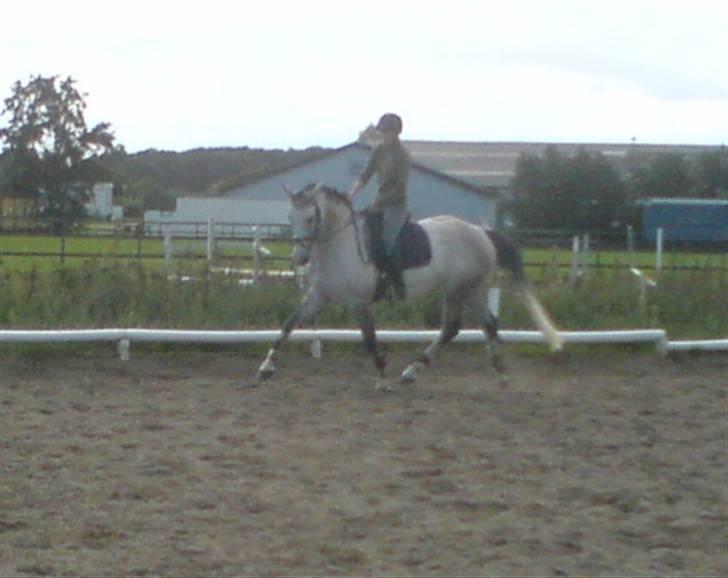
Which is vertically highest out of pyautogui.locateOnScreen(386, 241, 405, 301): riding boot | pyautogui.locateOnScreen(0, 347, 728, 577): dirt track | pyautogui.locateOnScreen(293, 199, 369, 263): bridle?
pyautogui.locateOnScreen(293, 199, 369, 263): bridle

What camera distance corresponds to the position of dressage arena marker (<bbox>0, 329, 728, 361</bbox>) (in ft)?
46.8

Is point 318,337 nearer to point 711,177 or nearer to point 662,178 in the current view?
point 662,178

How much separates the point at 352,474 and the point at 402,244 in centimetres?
464

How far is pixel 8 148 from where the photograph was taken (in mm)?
40031

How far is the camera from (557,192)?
142 ft

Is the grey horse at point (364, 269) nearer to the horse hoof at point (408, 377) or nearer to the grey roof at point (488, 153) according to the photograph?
the horse hoof at point (408, 377)

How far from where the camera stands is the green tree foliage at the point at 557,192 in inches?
1695

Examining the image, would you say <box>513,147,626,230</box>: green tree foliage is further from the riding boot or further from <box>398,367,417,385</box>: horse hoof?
<box>398,367,417,385</box>: horse hoof

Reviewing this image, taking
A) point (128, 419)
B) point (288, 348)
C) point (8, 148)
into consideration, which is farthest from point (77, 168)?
point (128, 419)

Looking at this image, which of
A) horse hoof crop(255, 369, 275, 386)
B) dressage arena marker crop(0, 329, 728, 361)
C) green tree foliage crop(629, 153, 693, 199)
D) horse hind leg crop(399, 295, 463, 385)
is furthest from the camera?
green tree foliage crop(629, 153, 693, 199)

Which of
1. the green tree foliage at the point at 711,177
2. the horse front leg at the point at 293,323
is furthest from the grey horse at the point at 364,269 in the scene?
the green tree foliage at the point at 711,177

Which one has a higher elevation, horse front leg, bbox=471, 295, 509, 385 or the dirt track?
horse front leg, bbox=471, 295, 509, 385

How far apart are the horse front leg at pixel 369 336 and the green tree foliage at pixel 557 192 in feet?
96.7

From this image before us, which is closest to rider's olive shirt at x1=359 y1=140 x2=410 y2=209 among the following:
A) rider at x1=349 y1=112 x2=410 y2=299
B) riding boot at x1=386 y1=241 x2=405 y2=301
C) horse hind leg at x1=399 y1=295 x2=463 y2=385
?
rider at x1=349 y1=112 x2=410 y2=299
